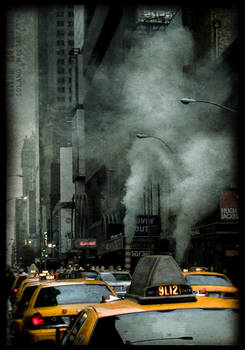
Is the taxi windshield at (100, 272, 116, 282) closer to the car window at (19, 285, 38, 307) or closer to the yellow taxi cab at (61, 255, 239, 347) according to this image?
the car window at (19, 285, 38, 307)

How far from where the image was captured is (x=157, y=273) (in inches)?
155

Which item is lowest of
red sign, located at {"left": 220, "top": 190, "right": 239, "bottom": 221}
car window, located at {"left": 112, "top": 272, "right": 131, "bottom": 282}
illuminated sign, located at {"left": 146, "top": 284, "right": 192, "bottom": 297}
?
car window, located at {"left": 112, "top": 272, "right": 131, "bottom": 282}

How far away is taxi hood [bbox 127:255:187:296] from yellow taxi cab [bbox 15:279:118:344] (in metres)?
2.14

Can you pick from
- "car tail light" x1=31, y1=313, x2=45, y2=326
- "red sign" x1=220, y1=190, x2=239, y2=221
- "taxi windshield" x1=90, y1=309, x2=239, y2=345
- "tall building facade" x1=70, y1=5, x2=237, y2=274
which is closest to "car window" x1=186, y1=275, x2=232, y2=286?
"tall building facade" x1=70, y1=5, x2=237, y2=274

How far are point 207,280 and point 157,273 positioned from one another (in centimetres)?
805

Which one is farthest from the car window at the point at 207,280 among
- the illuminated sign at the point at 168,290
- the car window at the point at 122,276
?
the illuminated sign at the point at 168,290

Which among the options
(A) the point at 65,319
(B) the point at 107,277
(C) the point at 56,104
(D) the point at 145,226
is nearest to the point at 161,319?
(A) the point at 65,319

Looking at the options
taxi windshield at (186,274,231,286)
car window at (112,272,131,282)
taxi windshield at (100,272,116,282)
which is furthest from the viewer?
car window at (112,272,131,282)

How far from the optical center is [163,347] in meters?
2.77

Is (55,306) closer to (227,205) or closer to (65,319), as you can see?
(65,319)

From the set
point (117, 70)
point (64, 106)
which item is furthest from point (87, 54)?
point (64, 106)

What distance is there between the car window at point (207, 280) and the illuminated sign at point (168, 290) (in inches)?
305

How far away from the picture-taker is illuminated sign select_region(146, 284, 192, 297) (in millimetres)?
3735

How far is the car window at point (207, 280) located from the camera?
457 inches
